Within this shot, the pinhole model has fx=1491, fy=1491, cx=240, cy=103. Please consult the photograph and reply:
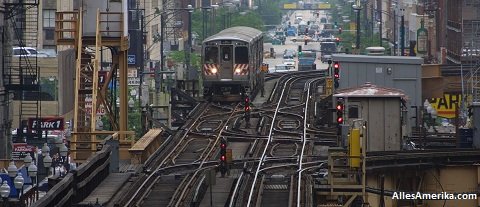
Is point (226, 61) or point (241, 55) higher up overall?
point (241, 55)

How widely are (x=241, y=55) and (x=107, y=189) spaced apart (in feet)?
83.0

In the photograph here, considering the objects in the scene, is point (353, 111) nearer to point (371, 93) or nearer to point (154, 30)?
point (371, 93)

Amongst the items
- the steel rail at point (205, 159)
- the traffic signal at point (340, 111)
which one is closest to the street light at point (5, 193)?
the steel rail at point (205, 159)

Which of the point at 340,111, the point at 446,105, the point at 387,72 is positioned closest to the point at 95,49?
the point at 340,111

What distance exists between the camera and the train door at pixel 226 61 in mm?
61031

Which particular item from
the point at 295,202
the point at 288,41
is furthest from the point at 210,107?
the point at 288,41

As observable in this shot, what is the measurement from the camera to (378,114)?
41.2 m

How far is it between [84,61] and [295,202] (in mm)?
14310

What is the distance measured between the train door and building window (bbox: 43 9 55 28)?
26.7 meters

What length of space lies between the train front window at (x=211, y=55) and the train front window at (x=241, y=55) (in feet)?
2.88

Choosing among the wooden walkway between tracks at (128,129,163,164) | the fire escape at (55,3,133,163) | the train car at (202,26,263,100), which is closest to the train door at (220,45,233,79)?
the train car at (202,26,263,100)

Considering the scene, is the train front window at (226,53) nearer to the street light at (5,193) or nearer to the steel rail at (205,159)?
the steel rail at (205,159)

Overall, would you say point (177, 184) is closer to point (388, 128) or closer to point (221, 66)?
point (388, 128)

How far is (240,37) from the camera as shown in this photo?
61.6 m
